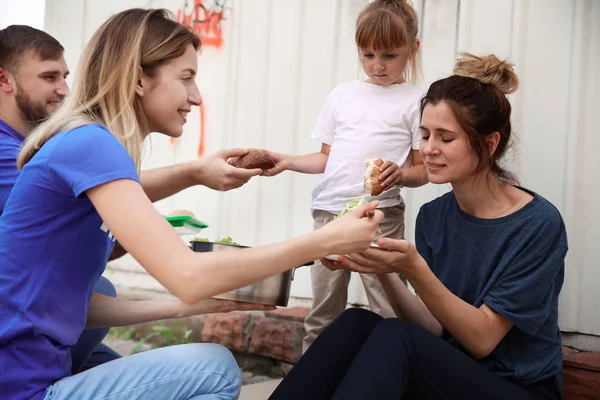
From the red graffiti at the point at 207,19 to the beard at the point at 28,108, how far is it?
173cm

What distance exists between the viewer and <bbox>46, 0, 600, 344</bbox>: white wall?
3.09 meters

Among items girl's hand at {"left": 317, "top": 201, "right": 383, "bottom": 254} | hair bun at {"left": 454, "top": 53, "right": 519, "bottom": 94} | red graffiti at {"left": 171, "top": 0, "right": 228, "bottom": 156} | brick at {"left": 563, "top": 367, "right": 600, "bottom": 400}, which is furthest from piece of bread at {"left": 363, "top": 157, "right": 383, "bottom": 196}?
red graffiti at {"left": 171, "top": 0, "right": 228, "bottom": 156}

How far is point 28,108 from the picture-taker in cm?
326

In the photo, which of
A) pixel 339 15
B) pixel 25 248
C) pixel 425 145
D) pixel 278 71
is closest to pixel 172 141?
pixel 278 71

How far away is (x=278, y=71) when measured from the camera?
4398mm

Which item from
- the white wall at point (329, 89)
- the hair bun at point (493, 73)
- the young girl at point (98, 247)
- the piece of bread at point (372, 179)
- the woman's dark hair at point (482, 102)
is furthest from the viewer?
the white wall at point (329, 89)

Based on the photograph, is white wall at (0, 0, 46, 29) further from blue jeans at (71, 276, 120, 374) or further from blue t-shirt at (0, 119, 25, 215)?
blue jeans at (71, 276, 120, 374)

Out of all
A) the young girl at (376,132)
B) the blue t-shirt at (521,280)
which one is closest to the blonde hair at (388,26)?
the young girl at (376,132)

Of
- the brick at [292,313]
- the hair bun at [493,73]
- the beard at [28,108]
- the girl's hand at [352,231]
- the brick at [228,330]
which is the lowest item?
the brick at [228,330]

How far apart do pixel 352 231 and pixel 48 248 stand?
85 centimetres

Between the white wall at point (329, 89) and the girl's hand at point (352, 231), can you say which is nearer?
the girl's hand at point (352, 231)

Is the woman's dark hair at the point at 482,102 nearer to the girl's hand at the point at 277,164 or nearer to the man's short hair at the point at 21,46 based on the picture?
the girl's hand at the point at 277,164

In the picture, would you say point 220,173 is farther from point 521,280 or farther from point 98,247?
point 521,280

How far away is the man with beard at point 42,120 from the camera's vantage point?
9.17ft
